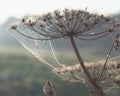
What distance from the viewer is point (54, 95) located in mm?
8961

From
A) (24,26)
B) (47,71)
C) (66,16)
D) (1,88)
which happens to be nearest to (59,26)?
(66,16)

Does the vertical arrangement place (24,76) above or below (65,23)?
below

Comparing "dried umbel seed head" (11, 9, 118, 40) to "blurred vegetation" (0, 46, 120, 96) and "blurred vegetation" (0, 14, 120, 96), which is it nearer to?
"blurred vegetation" (0, 14, 120, 96)

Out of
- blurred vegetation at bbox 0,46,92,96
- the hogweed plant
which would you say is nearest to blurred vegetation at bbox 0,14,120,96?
blurred vegetation at bbox 0,46,92,96

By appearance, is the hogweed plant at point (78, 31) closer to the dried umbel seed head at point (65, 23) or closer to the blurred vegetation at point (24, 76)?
the dried umbel seed head at point (65, 23)

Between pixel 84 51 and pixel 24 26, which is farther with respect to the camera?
pixel 84 51

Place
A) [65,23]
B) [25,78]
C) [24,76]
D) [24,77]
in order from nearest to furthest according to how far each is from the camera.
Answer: [65,23]
[25,78]
[24,77]
[24,76]

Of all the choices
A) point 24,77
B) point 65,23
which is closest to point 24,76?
point 24,77

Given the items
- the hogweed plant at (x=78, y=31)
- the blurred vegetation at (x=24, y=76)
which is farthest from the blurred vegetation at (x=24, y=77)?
the hogweed plant at (x=78, y=31)

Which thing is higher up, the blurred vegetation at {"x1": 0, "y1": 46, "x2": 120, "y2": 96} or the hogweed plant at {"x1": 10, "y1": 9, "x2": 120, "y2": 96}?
the hogweed plant at {"x1": 10, "y1": 9, "x2": 120, "y2": 96}

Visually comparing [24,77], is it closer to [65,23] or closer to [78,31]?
[78,31]

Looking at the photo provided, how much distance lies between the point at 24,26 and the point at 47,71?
60.2m

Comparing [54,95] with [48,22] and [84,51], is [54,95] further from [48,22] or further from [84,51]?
[84,51]

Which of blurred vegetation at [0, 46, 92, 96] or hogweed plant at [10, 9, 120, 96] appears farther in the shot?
blurred vegetation at [0, 46, 92, 96]
